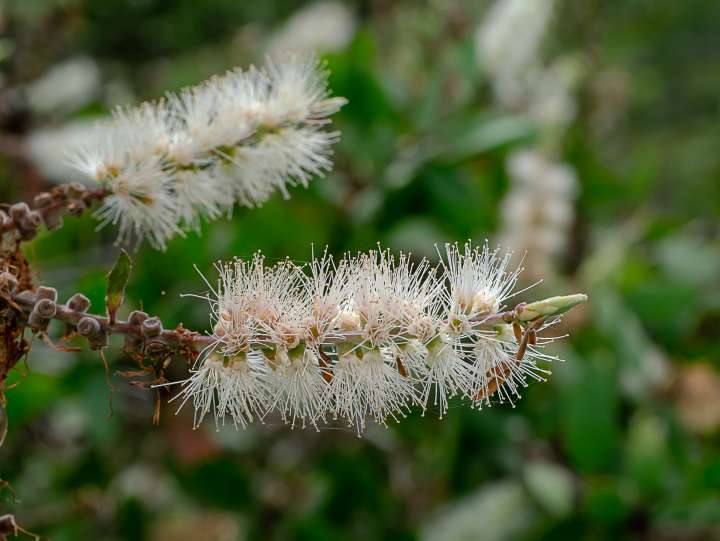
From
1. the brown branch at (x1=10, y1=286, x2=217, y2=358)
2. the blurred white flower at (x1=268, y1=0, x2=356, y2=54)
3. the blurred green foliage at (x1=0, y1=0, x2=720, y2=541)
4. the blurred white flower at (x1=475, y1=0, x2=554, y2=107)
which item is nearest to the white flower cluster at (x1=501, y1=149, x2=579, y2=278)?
the blurred green foliage at (x1=0, y1=0, x2=720, y2=541)

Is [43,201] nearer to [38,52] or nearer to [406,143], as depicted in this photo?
[406,143]

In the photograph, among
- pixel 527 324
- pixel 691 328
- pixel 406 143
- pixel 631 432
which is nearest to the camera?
pixel 527 324

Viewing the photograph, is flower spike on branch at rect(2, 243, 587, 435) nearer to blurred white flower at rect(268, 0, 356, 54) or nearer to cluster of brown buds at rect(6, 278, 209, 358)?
cluster of brown buds at rect(6, 278, 209, 358)

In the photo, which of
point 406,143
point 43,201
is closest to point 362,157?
point 406,143

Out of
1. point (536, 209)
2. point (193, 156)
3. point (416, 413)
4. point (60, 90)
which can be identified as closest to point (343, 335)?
point (193, 156)

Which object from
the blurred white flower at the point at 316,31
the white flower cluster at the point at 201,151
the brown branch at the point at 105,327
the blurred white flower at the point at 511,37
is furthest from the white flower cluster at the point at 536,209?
the brown branch at the point at 105,327

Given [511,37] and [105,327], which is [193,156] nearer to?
[105,327]

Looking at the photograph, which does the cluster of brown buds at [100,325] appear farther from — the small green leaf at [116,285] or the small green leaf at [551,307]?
the small green leaf at [551,307]
